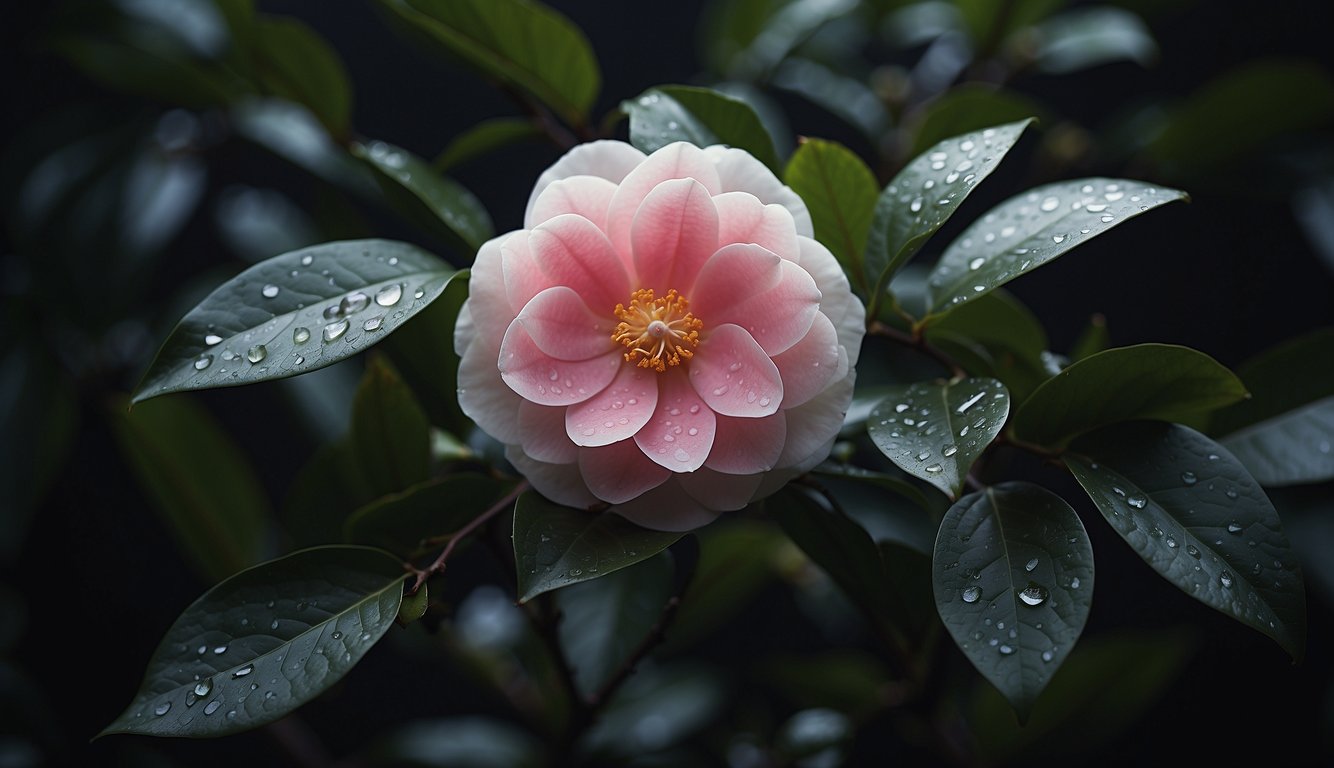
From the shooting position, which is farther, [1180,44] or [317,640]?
[1180,44]

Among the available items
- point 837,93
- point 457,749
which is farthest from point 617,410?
point 457,749

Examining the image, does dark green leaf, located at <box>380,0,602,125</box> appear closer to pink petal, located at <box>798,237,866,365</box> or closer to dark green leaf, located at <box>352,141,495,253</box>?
dark green leaf, located at <box>352,141,495,253</box>

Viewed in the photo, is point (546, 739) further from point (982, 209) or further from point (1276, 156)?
point (1276, 156)

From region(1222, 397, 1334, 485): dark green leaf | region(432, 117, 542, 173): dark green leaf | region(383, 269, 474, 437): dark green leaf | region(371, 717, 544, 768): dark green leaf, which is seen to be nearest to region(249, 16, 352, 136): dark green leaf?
region(432, 117, 542, 173): dark green leaf

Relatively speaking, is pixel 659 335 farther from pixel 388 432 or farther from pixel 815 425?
pixel 388 432

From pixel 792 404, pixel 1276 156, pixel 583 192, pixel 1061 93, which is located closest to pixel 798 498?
pixel 792 404

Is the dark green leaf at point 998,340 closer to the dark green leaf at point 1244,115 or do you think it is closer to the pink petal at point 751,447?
the pink petal at point 751,447
